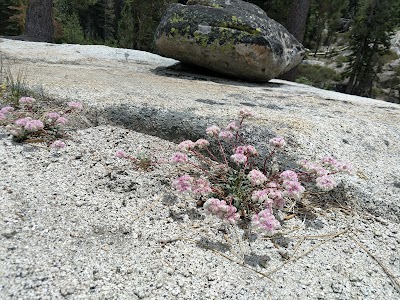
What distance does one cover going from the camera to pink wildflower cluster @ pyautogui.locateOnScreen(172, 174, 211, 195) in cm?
203

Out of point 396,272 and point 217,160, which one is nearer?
point 396,272

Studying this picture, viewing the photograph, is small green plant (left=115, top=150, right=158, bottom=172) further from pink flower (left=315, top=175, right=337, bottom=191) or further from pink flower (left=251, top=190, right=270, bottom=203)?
pink flower (left=315, top=175, right=337, bottom=191)

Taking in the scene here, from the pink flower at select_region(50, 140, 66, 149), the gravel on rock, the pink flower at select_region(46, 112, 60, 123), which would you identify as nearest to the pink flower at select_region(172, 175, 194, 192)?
the gravel on rock

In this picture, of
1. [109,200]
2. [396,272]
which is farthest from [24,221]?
[396,272]

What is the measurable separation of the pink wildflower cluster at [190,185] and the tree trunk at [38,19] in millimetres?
9453

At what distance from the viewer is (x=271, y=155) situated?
2.54 metres

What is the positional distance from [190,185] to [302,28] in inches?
Answer: 348

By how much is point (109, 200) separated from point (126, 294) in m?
0.78

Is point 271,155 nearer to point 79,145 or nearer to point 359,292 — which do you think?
point 359,292

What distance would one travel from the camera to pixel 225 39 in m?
5.14

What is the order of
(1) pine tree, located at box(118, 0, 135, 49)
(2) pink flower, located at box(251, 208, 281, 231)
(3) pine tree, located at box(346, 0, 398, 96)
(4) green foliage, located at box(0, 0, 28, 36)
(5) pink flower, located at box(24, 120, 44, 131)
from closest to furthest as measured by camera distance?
(2) pink flower, located at box(251, 208, 281, 231), (5) pink flower, located at box(24, 120, 44, 131), (4) green foliage, located at box(0, 0, 28, 36), (1) pine tree, located at box(118, 0, 135, 49), (3) pine tree, located at box(346, 0, 398, 96)

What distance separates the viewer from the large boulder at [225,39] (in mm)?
5160

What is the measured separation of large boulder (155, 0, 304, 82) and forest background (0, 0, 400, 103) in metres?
4.37

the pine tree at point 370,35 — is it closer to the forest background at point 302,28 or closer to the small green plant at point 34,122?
the forest background at point 302,28
